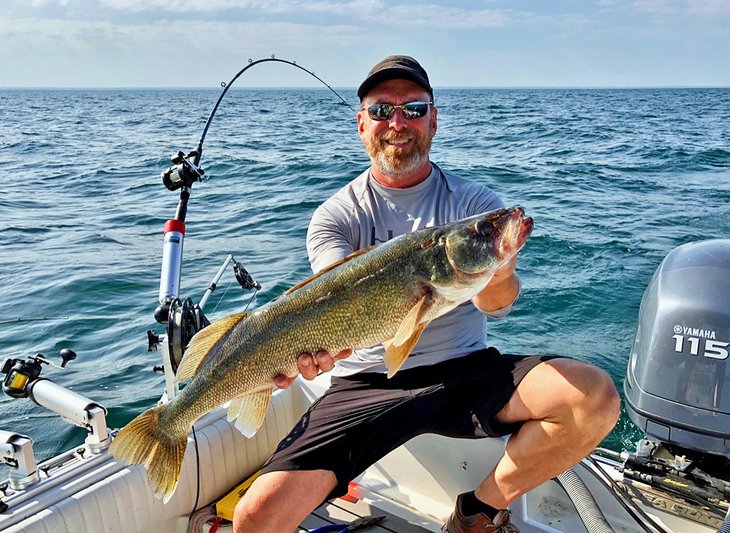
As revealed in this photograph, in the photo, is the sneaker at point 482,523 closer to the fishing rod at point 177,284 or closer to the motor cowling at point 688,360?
the motor cowling at point 688,360

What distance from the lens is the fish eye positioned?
2549 mm

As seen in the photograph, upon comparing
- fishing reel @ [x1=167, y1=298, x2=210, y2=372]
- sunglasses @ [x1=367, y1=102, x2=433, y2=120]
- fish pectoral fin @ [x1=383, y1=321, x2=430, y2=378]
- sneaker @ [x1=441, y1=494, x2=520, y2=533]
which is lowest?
sneaker @ [x1=441, y1=494, x2=520, y2=533]

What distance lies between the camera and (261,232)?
39.3ft

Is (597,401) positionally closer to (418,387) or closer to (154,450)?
(418,387)

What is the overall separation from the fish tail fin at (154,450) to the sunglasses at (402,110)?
6.40 ft

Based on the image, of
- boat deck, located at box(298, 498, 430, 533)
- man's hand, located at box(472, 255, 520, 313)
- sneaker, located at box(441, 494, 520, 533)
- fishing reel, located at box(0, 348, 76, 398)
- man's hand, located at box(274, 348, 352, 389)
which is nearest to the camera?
man's hand, located at box(274, 348, 352, 389)

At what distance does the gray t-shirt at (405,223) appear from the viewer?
11.2ft

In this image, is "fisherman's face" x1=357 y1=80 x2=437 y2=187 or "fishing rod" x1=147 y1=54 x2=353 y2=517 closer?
"fishing rod" x1=147 y1=54 x2=353 y2=517

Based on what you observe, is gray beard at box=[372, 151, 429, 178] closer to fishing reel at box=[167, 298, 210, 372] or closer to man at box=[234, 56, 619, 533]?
man at box=[234, 56, 619, 533]

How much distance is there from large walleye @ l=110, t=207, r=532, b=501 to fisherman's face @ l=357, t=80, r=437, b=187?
108 centimetres

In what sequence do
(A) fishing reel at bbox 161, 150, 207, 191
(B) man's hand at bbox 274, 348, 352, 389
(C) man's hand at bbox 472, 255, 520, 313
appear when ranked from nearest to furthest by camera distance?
(B) man's hand at bbox 274, 348, 352, 389 → (C) man's hand at bbox 472, 255, 520, 313 → (A) fishing reel at bbox 161, 150, 207, 191

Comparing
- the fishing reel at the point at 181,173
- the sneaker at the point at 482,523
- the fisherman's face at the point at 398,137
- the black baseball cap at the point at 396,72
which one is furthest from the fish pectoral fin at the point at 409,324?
the fishing reel at the point at 181,173

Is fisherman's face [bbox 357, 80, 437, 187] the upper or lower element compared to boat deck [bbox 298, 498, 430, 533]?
upper

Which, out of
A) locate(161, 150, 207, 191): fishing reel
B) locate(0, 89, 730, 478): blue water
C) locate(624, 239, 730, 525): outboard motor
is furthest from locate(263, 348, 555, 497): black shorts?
locate(0, 89, 730, 478): blue water
